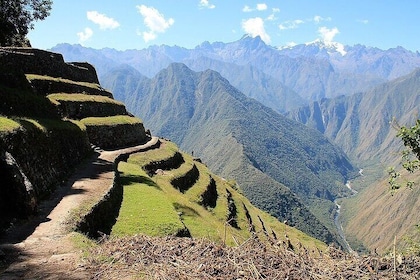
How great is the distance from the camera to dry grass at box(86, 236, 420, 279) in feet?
29.5

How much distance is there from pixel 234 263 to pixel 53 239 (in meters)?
7.93

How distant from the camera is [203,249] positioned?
35.3 ft

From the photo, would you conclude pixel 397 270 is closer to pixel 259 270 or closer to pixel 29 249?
pixel 259 270

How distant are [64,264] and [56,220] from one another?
19.6 ft

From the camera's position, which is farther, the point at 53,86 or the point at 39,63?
the point at 39,63

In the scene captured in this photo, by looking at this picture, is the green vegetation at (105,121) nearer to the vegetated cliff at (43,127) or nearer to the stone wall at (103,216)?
the vegetated cliff at (43,127)

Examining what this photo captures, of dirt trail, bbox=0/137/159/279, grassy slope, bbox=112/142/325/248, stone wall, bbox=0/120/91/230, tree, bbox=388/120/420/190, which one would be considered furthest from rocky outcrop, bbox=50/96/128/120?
tree, bbox=388/120/420/190

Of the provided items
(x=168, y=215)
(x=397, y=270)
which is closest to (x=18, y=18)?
(x=168, y=215)

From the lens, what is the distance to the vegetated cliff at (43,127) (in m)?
16.5

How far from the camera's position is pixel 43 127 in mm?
23781

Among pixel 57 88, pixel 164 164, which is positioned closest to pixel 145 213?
pixel 164 164

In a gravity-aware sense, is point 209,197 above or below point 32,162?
below

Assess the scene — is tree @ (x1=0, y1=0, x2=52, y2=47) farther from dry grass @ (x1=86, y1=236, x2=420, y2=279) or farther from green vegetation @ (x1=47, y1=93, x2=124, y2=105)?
dry grass @ (x1=86, y1=236, x2=420, y2=279)

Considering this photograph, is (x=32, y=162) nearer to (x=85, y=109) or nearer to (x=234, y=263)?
(x=234, y=263)
